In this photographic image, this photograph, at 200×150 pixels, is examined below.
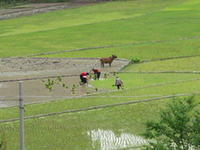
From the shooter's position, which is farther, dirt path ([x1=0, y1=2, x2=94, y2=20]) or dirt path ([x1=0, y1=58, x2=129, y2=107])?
dirt path ([x1=0, y1=2, x2=94, y2=20])

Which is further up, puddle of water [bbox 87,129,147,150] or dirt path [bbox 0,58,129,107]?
dirt path [bbox 0,58,129,107]

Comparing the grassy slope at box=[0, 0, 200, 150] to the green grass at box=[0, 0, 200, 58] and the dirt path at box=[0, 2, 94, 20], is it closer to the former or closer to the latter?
the green grass at box=[0, 0, 200, 58]

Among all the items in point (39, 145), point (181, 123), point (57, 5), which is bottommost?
point (39, 145)

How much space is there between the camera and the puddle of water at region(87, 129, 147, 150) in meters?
16.7

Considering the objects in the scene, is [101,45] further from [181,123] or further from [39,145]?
[181,123]

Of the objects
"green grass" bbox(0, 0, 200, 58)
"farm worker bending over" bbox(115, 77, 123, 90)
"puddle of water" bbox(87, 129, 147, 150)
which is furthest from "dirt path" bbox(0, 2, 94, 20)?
"puddle of water" bbox(87, 129, 147, 150)

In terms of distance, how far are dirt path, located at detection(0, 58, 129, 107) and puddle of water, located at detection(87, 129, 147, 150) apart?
5.53 meters

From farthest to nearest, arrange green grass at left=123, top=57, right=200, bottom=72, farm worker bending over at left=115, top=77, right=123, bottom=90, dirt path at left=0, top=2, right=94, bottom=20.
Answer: dirt path at left=0, top=2, right=94, bottom=20 < green grass at left=123, top=57, right=200, bottom=72 < farm worker bending over at left=115, top=77, right=123, bottom=90

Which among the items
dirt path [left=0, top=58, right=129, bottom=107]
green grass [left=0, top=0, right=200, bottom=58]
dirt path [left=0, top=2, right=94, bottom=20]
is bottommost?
dirt path [left=0, top=58, right=129, bottom=107]

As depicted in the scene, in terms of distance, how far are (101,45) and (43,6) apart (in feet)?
99.6

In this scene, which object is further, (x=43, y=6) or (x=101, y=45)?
(x=43, y=6)

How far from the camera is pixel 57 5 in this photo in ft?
226

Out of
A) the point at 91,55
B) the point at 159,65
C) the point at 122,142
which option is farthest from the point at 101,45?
the point at 122,142

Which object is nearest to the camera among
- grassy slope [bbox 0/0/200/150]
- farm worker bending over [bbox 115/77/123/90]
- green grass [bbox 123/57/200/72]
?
grassy slope [bbox 0/0/200/150]
